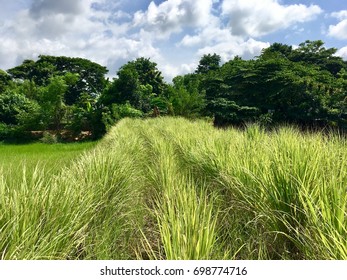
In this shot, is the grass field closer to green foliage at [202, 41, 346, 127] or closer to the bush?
green foliage at [202, 41, 346, 127]

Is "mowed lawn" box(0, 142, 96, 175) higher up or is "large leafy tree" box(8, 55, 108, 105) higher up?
"large leafy tree" box(8, 55, 108, 105)

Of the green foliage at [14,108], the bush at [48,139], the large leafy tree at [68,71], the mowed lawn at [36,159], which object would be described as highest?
the large leafy tree at [68,71]

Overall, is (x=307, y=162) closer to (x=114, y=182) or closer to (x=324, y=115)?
(x=114, y=182)

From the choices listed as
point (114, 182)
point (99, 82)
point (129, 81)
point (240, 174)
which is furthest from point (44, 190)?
point (99, 82)

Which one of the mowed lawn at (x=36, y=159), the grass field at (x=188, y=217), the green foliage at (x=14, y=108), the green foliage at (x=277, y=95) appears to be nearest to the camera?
the grass field at (x=188, y=217)

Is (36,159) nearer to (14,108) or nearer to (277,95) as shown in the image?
(277,95)

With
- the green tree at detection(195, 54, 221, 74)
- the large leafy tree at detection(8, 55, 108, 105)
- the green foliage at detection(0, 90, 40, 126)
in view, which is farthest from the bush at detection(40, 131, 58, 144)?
the green tree at detection(195, 54, 221, 74)

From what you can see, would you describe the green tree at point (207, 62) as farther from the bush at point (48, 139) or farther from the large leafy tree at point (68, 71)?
the bush at point (48, 139)

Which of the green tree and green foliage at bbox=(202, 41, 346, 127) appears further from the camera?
the green tree

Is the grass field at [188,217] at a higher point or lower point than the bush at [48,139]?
higher

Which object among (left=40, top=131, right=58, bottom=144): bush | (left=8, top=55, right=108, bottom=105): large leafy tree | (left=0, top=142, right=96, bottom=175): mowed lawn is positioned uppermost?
(left=8, top=55, right=108, bottom=105): large leafy tree

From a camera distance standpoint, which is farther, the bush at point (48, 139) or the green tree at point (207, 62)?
the green tree at point (207, 62)

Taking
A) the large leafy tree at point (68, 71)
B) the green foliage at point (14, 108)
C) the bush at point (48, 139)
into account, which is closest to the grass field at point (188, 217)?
the bush at point (48, 139)

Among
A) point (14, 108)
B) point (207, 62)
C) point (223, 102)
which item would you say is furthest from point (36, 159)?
point (207, 62)
